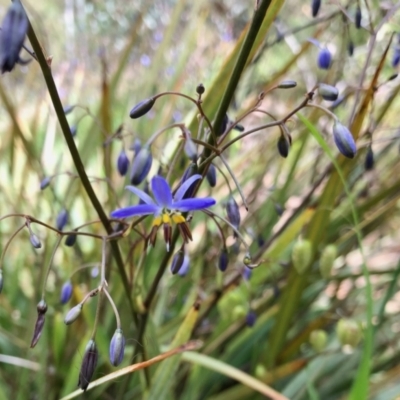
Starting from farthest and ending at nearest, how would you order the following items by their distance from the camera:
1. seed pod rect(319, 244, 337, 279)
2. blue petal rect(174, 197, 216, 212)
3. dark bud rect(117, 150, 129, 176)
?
seed pod rect(319, 244, 337, 279) < dark bud rect(117, 150, 129, 176) < blue petal rect(174, 197, 216, 212)

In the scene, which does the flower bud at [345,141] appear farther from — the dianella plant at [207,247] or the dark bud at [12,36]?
the dark bud at [12,36]

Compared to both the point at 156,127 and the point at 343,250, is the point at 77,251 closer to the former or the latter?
the point at 156,127

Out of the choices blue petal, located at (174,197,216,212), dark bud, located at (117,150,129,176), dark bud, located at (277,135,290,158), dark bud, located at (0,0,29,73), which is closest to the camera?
dark bud, located at (0,0,29,73)

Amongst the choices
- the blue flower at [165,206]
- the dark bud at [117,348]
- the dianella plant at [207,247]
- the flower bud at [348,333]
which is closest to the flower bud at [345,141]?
the dianella plant at [207,247]

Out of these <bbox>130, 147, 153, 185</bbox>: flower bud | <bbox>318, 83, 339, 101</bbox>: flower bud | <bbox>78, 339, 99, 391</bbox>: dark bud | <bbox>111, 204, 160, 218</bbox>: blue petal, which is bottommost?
<bbox>78, 339, 99, 391</bbox>: dark bud

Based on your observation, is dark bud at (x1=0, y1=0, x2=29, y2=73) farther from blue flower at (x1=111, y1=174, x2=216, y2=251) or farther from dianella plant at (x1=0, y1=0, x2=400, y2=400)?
blue flower at (x1=111, y1=174, x2=216, y2=251)

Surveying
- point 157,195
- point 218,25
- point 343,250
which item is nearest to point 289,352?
point 343,250

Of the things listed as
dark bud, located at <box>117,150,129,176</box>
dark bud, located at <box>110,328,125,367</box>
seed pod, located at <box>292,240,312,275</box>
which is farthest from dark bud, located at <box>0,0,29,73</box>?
seed pod, located at <box>292,240,312,275</box>
